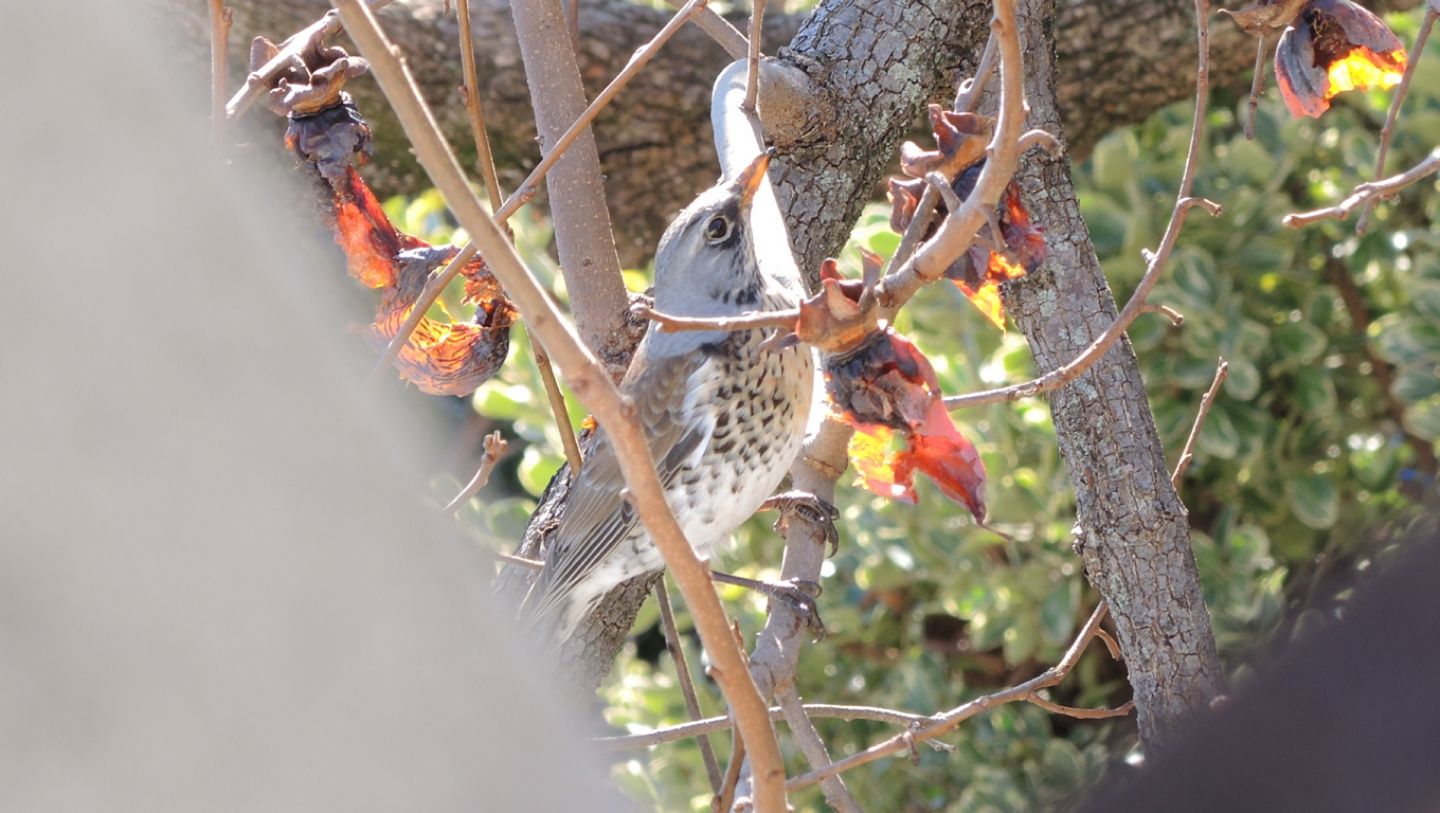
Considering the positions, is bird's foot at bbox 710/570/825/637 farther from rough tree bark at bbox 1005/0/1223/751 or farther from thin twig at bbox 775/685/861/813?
rough tree bark at bbox 1005/0/1223/751

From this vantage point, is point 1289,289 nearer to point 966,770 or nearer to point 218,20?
point 966,770

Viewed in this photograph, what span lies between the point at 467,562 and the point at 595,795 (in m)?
0.15

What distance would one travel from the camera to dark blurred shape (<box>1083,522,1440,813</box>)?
521mm

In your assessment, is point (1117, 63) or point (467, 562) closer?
point (467, 562)

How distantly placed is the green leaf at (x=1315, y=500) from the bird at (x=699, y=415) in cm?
128

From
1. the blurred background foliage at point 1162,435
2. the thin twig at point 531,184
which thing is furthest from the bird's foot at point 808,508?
the blurred background foliage at point 1162,435

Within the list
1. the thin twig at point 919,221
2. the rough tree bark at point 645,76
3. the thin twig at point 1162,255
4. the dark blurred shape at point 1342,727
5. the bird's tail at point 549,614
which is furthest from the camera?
the rough tree bark at point 645,76

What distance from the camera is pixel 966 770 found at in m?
3.02

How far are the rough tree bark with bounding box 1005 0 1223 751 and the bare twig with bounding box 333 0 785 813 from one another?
105 centimetres

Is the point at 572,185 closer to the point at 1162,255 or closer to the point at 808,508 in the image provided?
the point at 808,508

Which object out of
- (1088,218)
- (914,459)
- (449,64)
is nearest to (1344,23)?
(914,459)

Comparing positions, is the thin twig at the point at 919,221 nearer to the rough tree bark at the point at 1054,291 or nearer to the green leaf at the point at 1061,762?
the rough tree bark at the point at 1054,291

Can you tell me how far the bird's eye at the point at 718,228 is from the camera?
74.0 inches

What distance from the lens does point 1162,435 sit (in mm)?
2832
